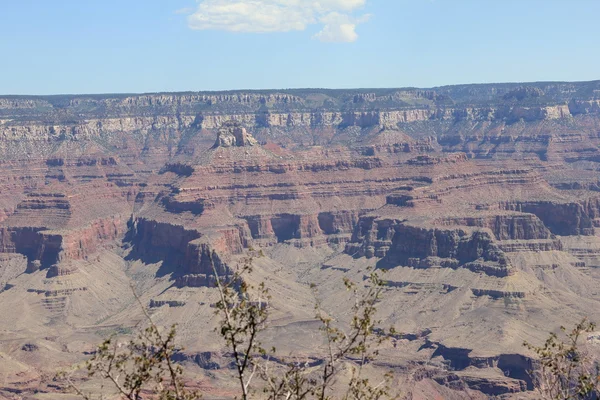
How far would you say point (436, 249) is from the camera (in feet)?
445

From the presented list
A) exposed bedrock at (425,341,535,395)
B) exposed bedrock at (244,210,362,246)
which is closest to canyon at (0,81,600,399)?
exposed bedrock at (425,341,535,395)

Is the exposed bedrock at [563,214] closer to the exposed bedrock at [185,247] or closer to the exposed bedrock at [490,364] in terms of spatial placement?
the exposed bedrock at [185,247]

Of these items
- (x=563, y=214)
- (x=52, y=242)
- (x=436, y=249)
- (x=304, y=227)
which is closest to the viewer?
(x=436, y=249)

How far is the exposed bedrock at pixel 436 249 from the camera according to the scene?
126875 millimetres

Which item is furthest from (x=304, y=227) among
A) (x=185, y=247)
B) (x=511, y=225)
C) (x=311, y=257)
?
(x=511, y=225)

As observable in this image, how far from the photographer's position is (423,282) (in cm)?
13100

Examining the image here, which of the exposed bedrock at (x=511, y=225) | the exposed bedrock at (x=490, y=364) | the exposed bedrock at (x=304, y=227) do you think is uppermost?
the exposed bedrock at (x=511, y=225)

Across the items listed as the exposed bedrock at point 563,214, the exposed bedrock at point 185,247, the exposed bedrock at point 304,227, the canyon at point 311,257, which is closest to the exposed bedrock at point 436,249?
the canyon at point 311,257

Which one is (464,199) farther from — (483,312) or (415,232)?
(483,312)

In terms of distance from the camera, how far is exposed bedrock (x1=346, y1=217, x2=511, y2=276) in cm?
12688

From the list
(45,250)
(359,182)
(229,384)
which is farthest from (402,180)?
(229,384)

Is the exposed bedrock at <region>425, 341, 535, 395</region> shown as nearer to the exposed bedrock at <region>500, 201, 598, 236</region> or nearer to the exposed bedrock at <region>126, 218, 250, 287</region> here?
the exposed bedrock at <region>126, 218, 250, 287</region>

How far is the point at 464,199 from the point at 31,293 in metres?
70.6

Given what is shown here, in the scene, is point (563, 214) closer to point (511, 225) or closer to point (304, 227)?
point (511, 225)
